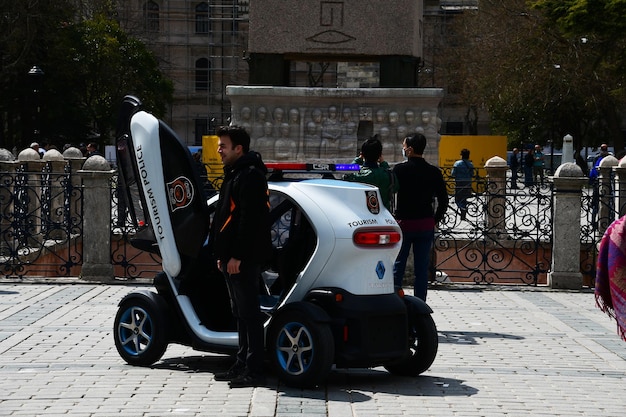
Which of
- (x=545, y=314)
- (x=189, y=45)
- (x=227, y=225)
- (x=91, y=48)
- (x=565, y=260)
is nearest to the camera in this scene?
(x=227, y=225)

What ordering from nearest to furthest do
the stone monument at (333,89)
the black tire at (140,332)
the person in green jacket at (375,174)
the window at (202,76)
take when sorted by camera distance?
the black tire at (140,332) < the person in green jacket at (375,174) < the stone monument at (333,89) < the window at (202,76)

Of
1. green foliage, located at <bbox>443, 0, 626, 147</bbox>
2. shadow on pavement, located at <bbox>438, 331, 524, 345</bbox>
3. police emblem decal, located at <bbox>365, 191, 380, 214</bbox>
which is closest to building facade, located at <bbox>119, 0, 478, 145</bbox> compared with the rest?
green foliage, located at <bbox>443, 0, 626, 147</bbox>

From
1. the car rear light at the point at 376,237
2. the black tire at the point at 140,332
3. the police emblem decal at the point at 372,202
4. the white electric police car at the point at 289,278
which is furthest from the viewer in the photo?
the black tire at the point at 140,332

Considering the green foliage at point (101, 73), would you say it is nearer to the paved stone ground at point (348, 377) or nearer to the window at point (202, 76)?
the window at point (202, 76)

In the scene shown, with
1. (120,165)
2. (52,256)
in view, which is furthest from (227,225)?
(52,256)

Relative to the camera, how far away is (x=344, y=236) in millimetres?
8875

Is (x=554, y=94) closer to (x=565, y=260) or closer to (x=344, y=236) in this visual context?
(x=565, y=260)

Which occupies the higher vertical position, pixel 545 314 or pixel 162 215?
pixel 162 215

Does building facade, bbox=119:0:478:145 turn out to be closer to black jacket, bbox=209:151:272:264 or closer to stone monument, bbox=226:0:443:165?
stone monument, bbox=226:0:443:165

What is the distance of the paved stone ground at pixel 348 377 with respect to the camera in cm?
816

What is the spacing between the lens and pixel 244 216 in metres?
8.63

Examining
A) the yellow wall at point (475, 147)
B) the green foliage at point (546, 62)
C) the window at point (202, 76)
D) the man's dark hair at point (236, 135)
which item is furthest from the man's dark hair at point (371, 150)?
the window at point (202, 76)

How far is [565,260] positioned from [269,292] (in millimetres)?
7367

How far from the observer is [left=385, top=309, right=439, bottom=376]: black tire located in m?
9.36
